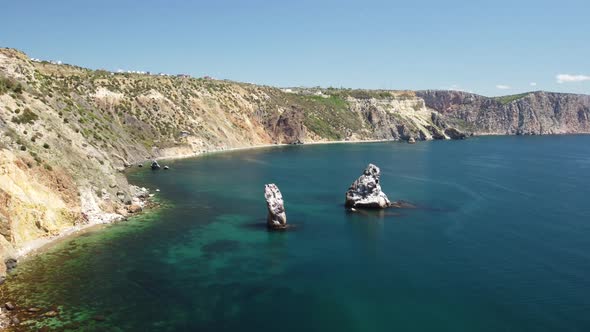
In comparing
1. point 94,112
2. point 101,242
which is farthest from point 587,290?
point 94,112

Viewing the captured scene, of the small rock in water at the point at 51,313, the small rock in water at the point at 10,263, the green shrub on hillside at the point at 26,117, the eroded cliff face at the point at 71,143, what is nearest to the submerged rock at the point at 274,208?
the eroded cliff face at the point at 71,143

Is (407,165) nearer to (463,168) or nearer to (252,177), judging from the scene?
(463,168)

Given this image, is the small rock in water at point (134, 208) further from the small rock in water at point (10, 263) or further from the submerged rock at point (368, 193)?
the submerged rock at point (368, 193)

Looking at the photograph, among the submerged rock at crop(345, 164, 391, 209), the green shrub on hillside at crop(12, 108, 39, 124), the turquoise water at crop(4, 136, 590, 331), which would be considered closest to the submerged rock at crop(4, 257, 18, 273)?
the turquoise water at crop(4, 136, 590, 331)

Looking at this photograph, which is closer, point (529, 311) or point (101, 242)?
point (529, 311)

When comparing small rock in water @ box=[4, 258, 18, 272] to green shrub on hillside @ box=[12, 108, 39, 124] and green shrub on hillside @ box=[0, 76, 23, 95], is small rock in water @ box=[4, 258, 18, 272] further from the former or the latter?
green shrub on hillside @ box=[0, 76, 23, 95]

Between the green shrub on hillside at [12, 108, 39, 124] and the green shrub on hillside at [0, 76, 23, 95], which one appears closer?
the green shrub on hillside at [12, 108, 39, 124]
